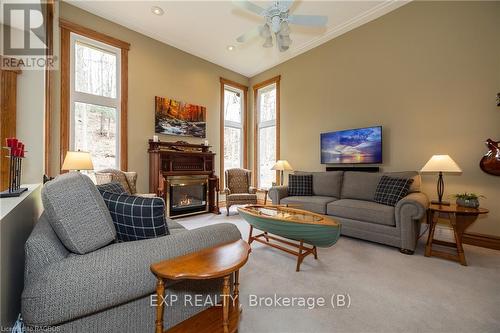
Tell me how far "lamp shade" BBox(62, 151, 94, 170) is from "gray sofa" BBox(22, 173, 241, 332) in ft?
6.25

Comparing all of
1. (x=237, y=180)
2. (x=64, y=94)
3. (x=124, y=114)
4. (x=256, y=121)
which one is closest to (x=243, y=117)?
(x=256, y=121)

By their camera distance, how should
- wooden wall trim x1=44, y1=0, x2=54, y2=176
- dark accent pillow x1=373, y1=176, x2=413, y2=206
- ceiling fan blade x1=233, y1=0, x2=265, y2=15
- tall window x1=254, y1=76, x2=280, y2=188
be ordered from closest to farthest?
ceiling fan blade x1=233, y1=0, x2=265, y2=15 < dark accent pillow x1=373, y1=176, x2=413, y2=206 < wooden wall trim x1=44, y1=0, x2=54, y2=176 < tall window x1=254, y1=76, x2=280, y2=188

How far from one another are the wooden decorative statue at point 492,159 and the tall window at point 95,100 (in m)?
5.51

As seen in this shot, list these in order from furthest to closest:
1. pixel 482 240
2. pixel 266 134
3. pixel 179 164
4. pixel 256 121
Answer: pixel 256 121
pixel 266 134
pixel 179 164
pixel 482 240

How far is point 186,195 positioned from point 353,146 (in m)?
3.44

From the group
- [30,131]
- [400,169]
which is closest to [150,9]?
[30,131]

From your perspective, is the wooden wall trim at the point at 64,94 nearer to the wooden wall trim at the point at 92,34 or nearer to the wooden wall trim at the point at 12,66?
the wooden wall trim at the point at 92,34

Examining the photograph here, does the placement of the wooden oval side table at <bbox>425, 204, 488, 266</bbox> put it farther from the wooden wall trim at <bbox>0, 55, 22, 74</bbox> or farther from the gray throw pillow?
the wooden wall trim at <bbox>0, 55, 22, 74</bbox>

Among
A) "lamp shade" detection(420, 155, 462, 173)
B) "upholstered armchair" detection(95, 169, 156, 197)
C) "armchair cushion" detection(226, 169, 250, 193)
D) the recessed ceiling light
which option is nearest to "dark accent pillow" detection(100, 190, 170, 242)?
"upholstered armchair" detection(95, 169, 156, 197)

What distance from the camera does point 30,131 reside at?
264cm

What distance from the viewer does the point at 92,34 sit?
11.6 feet

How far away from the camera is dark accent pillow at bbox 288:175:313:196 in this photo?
3961mm

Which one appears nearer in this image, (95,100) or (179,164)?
(95,100)

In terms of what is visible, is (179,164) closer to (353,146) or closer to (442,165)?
(353,146)
